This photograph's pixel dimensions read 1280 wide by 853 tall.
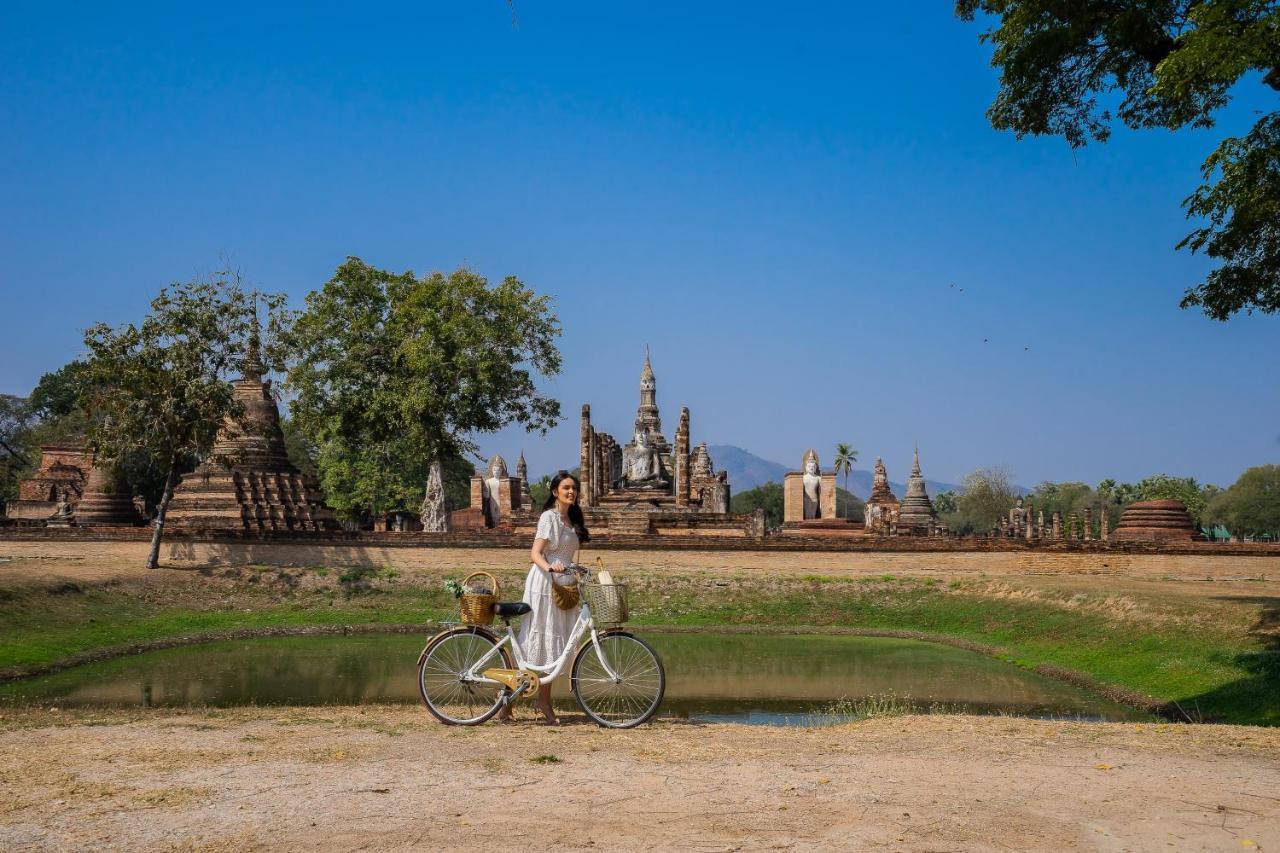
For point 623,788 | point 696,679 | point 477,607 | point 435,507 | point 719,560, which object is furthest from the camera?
point 435,507

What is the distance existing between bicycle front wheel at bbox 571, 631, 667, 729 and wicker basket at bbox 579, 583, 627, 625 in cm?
22

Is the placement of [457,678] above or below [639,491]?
below

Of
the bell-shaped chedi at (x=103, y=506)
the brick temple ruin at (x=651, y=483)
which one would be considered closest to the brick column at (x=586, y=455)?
the brick temple ruin at (x=651, y=483)

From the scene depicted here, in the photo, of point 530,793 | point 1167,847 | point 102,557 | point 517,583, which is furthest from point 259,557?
point 1167,847

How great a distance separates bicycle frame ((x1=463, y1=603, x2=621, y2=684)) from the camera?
9133 millimetres

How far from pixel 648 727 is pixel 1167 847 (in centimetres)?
436

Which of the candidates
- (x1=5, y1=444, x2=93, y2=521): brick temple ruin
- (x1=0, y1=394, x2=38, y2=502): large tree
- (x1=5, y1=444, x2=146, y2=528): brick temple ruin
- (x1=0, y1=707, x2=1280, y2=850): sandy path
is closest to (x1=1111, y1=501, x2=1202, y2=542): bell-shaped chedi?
(x1=0, y1=707, x2=1280, y2=850): sandy path

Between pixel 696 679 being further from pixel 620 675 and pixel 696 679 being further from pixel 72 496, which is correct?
pixel 72 496

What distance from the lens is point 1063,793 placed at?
→ 6.43 meters

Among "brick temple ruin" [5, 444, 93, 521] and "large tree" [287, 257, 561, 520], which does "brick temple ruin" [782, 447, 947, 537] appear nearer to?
"large tree" [287, 257, 561, 520]

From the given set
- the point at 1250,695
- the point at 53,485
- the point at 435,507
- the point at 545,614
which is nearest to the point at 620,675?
the point at 545,614

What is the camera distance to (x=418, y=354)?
129ft

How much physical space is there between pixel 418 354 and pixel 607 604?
31.6 m

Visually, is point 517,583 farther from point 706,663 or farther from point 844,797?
point 844,797
